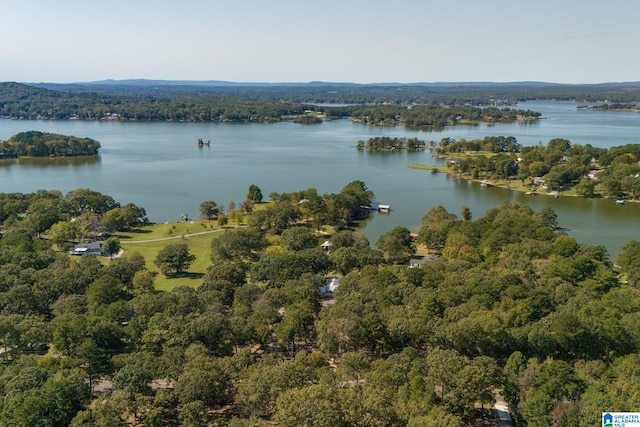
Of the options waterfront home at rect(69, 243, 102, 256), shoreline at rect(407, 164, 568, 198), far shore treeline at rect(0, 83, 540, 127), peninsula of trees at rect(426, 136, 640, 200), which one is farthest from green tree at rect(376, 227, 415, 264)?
far shore treeline at rect(0, 83, 540, 127)

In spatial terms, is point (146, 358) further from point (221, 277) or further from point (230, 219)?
point (230, 219)

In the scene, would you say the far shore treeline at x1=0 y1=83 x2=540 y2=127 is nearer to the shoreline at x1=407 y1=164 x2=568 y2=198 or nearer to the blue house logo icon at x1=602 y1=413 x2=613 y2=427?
the shoreline at x1=407 y1=164 x2=568 y2=198

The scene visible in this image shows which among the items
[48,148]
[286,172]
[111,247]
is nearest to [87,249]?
[111,247]

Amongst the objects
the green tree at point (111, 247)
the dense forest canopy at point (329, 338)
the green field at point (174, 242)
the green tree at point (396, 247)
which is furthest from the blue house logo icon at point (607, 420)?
the green tree at point (111, 247)

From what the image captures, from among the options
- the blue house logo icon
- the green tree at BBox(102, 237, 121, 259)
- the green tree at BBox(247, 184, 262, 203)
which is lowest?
the green tree at BBox(102, 237, 121, 259)

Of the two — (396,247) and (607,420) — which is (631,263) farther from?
(607,420)
